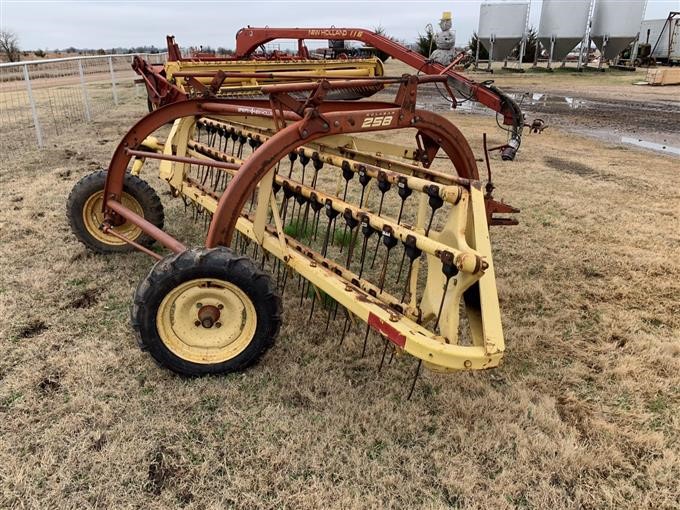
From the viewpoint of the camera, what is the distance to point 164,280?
242cm

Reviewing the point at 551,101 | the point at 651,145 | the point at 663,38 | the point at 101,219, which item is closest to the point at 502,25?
the point at 663,38

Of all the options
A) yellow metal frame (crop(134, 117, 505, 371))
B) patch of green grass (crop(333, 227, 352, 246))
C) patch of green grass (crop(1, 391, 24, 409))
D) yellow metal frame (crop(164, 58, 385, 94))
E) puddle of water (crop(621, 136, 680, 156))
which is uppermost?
yellow metal frame (crop(164, 58, 385, 94))

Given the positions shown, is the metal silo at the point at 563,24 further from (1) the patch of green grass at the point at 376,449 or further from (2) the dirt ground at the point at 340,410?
(1) the patch of green grass at the point at 376,449

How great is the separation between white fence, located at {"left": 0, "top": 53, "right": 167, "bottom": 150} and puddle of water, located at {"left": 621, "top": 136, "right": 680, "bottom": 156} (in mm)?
9236

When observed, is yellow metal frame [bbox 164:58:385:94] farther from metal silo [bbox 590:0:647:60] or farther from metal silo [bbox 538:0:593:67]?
metal silo [bbox 590:0:647:60]

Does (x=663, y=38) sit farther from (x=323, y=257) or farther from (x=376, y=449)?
(x=376, y=449)

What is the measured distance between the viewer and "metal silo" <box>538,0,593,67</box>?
25.3 m

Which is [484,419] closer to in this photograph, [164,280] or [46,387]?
[164,280]

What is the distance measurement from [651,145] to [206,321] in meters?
9.23

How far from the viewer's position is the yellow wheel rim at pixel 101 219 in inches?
155

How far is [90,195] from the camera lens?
389 centimetres

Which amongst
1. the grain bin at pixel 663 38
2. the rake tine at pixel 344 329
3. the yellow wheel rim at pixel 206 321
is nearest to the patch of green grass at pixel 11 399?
the yellow wheel rim at pixel 206 321

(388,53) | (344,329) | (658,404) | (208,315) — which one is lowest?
(658,404)

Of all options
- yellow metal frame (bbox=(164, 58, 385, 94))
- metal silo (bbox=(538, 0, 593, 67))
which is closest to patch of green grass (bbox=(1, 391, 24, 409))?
yellow metal frame (bbox=(164, 58, 385, 94))
